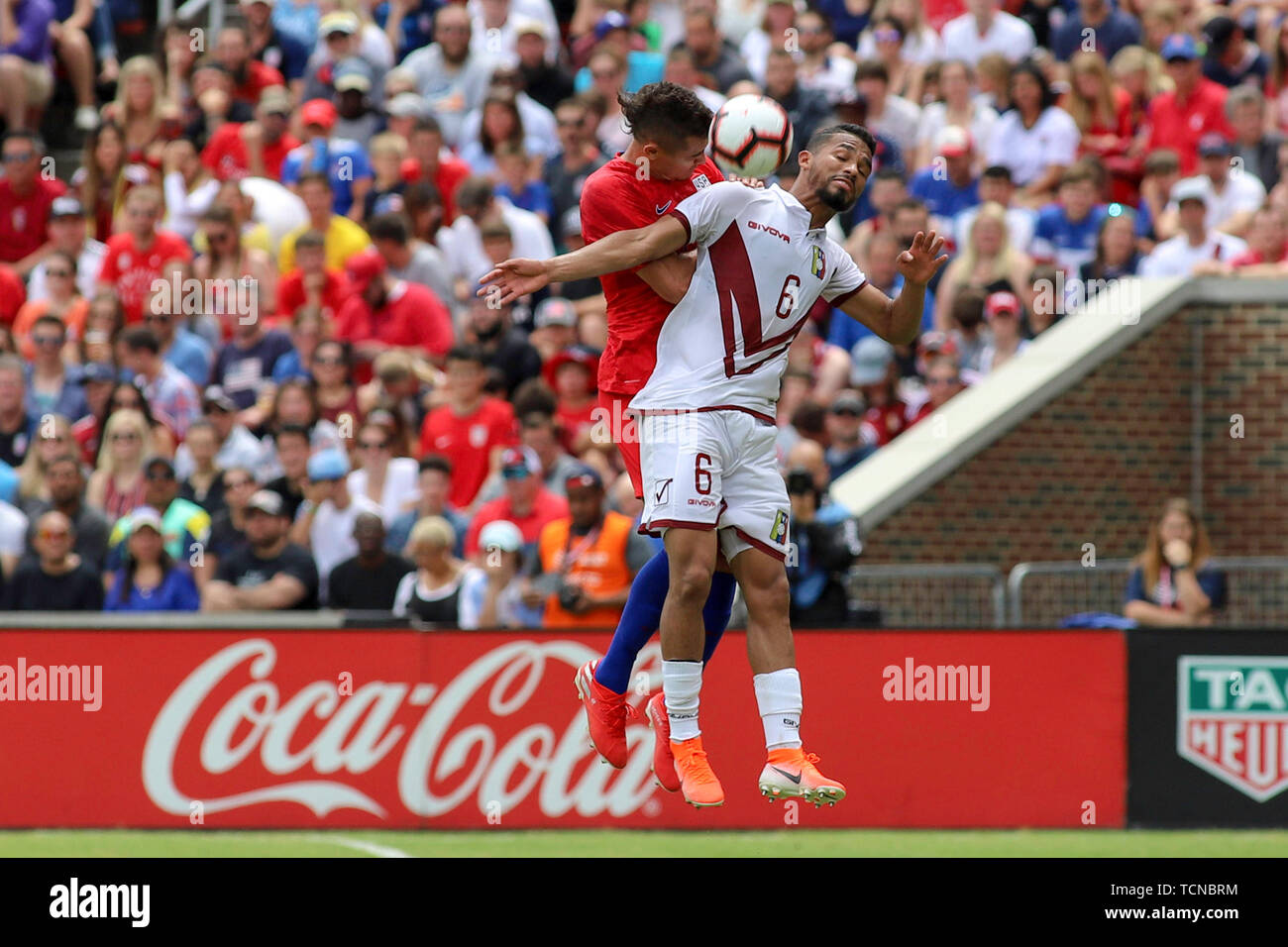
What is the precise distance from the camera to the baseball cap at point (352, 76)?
17781mm

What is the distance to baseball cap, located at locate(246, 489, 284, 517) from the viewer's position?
44.8 feet

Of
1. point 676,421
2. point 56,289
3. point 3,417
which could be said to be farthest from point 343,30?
point 676,421

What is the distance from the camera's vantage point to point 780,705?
805 centimetres

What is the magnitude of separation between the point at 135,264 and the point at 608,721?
9.28 m

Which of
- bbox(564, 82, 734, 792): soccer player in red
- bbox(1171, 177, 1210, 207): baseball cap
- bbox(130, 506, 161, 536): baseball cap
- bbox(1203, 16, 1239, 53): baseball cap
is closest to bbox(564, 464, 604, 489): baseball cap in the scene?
bbox(130, 506, 161, 536): baseball cap

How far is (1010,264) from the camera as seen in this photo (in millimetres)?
15766

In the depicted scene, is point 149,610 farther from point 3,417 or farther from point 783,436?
point 783,436

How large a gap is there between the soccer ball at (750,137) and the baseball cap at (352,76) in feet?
34.5

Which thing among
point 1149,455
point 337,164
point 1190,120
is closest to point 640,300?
point 1149,455

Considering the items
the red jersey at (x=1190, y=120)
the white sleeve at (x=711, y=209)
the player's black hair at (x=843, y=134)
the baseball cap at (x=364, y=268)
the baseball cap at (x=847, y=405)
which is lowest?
the baseball cap at (x=847, y=405)

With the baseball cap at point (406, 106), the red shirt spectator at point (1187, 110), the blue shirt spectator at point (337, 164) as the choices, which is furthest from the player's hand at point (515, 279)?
the red shirt spectator at point (1187, 110)

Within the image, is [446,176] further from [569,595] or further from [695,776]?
[695,776]

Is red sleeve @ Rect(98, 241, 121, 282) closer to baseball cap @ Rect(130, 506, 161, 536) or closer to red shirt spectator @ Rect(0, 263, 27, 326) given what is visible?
red shirt spectator @ Rect(0, 263, 27, 326)

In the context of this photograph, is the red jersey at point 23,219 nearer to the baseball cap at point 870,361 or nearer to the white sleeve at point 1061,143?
the baseball cap at point 870,361
